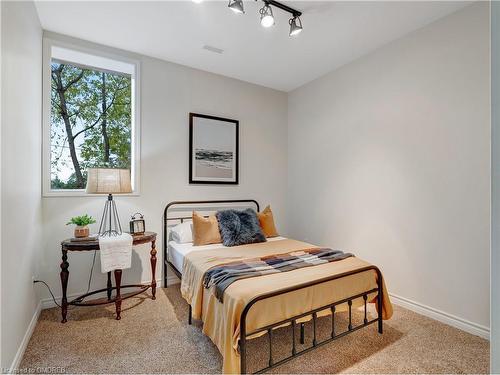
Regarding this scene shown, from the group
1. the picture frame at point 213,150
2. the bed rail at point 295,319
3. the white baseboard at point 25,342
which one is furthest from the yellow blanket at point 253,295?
the picture frame at point 213,150

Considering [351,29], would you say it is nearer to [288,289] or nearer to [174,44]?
[174,44]

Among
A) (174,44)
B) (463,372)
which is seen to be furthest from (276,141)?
(463,372)

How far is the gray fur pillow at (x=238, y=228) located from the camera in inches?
118

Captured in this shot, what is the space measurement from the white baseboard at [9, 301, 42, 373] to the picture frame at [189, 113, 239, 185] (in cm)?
205

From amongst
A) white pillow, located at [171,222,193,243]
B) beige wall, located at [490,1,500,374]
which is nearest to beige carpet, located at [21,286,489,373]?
white pillow, located at [171,222,193,243]

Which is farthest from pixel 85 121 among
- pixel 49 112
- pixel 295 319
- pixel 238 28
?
pixel 295 319

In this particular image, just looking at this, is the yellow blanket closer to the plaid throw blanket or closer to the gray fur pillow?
the plaid throw blanket

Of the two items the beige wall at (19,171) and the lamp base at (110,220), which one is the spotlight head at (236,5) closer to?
the beige wall at (19,171)

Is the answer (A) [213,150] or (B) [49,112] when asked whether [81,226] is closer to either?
(B) [49,112]

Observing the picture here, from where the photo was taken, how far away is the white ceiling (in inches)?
93.6

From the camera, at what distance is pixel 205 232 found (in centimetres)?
300

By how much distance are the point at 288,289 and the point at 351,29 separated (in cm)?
263

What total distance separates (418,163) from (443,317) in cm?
149

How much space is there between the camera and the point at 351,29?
2.70m
